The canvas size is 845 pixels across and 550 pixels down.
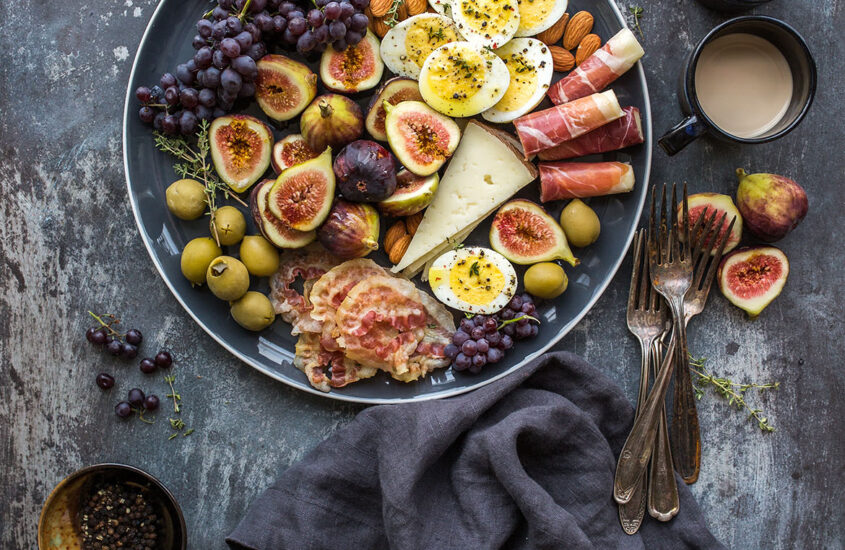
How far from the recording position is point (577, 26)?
7.56ft

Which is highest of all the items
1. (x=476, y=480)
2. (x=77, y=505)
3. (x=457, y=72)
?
(x=457, y=72)

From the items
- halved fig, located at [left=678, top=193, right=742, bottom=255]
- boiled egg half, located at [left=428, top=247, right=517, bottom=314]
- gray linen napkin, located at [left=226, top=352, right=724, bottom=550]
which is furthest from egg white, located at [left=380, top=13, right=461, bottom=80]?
gray linen napkin, located at [left=226, top=352, right=724, bottom=550]

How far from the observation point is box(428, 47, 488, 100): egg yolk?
221cm

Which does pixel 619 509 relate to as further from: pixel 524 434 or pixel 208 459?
pixel 208 459

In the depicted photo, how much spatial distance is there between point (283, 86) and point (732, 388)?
2033 mm

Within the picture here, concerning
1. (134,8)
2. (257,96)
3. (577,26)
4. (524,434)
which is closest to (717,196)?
(577,26)

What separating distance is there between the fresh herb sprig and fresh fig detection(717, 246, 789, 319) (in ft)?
5.98

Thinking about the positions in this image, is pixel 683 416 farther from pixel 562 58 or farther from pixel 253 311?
pixel 253 311

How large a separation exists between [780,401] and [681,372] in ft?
1.56

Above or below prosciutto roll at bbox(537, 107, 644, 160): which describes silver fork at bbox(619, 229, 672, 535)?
below

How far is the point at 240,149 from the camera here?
88.7 inches

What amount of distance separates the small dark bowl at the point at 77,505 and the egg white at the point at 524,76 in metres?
1.79

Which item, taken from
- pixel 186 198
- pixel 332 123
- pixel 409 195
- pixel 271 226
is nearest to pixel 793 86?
pixel 409 195

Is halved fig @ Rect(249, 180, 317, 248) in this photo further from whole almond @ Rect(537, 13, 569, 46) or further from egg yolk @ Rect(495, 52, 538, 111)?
whole almond @ Rect(537, 13, 569, 46)
